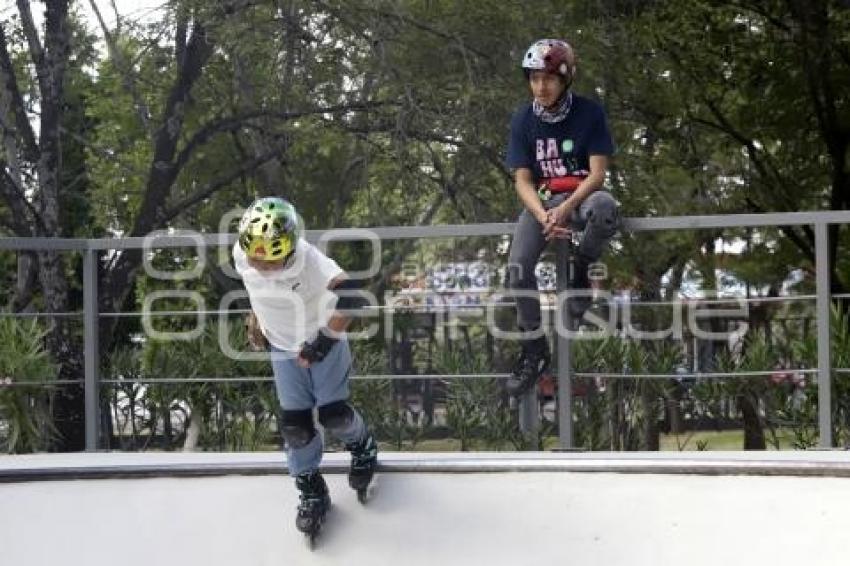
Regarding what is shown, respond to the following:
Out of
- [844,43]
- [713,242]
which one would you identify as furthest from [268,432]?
[713,242]

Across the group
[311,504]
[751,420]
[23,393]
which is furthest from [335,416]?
[751,420]

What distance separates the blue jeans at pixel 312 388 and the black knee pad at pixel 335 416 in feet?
0.06

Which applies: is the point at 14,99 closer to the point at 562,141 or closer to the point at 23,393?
the point at 23,393

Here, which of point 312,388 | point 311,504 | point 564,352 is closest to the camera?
point 311,504

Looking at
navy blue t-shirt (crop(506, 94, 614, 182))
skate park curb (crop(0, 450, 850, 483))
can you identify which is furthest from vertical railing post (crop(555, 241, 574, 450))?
skate park curb (crop(0, 450, 850, 483))

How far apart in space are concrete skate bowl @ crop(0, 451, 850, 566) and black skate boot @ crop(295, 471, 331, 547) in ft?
0.34

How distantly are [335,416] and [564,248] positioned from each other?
1.68 m

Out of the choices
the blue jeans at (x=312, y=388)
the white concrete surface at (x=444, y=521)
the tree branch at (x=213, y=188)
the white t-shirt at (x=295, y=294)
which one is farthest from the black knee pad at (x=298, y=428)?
the tree branch at (x=213, y=188)

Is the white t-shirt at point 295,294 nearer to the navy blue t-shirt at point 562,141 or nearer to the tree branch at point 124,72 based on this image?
the navy blue t-shirt at point 562,141

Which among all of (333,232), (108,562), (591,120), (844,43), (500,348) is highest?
(844,43)

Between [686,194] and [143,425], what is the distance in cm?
882

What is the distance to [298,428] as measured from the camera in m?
5.21

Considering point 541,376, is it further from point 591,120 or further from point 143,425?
point 143,425

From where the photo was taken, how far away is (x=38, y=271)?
12398 millimetres
